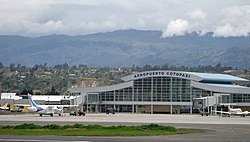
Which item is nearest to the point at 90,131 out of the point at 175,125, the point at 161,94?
the point at 175,125

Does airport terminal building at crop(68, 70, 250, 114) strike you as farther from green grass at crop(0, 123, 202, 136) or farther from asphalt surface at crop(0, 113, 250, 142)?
green grass at crop(0, 123, 202, 136)

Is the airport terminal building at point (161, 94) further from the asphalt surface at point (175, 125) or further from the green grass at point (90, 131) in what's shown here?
the green grass at point (90, 131)

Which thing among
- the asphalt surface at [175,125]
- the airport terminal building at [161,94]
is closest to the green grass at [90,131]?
the asphalt surface at [175,125]

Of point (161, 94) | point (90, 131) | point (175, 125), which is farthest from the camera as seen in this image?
point (161, 94)

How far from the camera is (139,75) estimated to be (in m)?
182

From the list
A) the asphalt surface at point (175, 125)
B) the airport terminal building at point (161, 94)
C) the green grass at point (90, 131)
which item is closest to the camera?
the asphalt surface at point (175, 125)

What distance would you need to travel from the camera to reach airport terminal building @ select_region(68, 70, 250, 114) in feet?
578

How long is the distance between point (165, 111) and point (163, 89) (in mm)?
7510

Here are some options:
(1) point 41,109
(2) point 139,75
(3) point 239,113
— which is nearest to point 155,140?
(1) point 41,109

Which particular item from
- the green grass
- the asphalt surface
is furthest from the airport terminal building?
the green grass

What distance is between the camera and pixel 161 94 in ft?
589

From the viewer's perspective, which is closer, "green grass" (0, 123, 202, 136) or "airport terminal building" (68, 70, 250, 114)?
"green grass" (0, 123, 202, 136)

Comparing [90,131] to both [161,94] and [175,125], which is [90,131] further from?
[161,94]

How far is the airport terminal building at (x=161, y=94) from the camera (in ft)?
578
